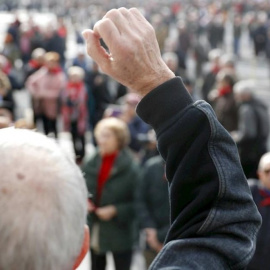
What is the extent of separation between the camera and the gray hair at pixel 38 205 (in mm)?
1002

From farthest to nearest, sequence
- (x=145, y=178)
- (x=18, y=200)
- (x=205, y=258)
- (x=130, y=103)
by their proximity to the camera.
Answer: (x=130, y=103)
(x=145, y=178)
(x=205, y=258)
(x=18, y=200)

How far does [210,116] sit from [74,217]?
0.36 m

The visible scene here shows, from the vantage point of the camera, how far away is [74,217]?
1072mm

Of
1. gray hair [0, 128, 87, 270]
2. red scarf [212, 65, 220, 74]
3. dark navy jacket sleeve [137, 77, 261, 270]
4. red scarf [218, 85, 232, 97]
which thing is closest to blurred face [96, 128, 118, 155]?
red scarf [218, 85, 232, 97]

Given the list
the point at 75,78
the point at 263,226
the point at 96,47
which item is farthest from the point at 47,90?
the point at 96,47

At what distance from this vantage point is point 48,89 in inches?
369

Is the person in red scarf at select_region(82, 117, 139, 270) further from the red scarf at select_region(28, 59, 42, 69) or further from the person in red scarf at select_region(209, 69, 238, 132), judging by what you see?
the red scarf at select_region(28, 59, 42, 69)

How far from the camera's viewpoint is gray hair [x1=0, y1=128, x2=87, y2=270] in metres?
1.00

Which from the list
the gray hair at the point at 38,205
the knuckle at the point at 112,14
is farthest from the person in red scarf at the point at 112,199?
the gray hair at the point at 38,205

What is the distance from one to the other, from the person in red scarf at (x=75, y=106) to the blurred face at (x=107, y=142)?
4.22 meters

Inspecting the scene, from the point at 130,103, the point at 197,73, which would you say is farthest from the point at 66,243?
the point at 197,73

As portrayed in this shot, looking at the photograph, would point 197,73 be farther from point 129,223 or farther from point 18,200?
point 18,200

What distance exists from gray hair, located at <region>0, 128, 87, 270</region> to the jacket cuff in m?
0.25

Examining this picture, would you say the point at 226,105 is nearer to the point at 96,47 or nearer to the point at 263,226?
the point at 263,226
